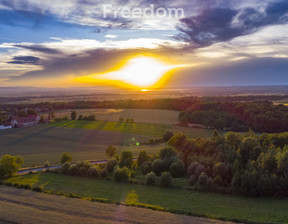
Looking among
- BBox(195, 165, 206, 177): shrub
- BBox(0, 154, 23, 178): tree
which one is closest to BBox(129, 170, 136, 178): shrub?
BBox(195, 165, 206, 177): shrub

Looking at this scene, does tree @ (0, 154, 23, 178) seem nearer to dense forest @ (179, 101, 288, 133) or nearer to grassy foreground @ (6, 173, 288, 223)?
grassy foreground @ (6, 173, 288, 223)

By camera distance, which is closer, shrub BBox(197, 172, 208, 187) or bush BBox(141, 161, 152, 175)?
shrub BBox(197, 172, 208, 187)

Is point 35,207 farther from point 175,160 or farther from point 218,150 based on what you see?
point 218,150

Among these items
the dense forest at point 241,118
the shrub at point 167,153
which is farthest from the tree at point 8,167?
the dense forest at point 241,118

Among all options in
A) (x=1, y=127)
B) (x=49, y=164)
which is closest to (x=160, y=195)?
(x=49, y=164)

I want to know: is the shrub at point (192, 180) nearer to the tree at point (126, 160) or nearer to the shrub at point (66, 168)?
the tree at point (126, 160)

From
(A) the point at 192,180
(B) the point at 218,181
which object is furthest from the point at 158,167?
(B) the point at 218,181
